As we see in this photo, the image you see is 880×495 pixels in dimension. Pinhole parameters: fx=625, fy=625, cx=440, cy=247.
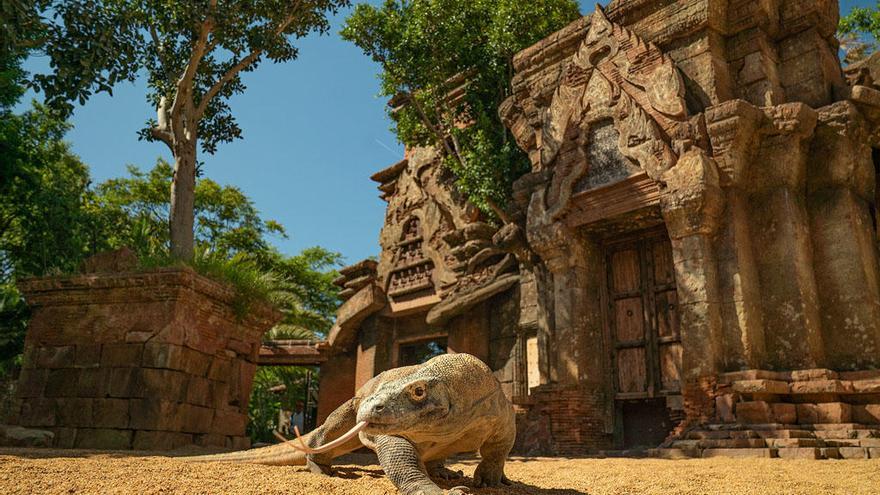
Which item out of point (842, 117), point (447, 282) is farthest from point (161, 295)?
point (842, 117)

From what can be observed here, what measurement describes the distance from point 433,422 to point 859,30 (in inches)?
858

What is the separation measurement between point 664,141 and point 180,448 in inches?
315

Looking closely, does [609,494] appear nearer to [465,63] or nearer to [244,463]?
[244,463]

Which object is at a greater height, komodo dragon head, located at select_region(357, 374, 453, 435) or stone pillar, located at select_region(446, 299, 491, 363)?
stone pillar, located at select_region(446, 299, 491, 363)

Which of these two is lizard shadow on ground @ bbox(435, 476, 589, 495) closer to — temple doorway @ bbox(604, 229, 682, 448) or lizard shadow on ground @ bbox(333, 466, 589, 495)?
lizard shadow on ground @ bbox(333, 466, 589, 495)

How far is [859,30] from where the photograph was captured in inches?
755

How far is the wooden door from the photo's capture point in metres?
9.79

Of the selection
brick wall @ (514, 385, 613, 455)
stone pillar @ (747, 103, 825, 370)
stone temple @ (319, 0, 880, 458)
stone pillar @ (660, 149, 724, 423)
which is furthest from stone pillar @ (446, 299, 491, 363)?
stone pillar @ (747, 103, 825, 370)

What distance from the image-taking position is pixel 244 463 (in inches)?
207

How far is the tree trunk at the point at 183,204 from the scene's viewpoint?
1031 cm

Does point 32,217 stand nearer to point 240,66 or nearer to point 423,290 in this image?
point 240,66

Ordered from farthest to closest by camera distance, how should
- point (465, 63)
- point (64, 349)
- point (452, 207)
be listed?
point (452, 207)
point (465, 63)
point (64, 349)

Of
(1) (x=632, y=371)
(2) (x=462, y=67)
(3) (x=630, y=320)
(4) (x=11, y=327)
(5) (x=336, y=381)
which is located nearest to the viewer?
→ (1) (x=632, y=371)

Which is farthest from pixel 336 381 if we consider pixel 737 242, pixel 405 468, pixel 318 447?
pixel 405 468
